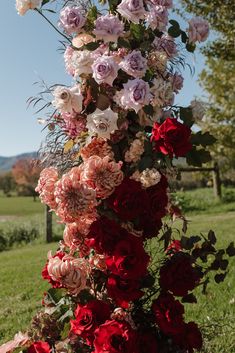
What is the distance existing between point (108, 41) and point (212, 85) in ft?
54.6

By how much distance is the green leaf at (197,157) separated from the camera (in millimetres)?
3000

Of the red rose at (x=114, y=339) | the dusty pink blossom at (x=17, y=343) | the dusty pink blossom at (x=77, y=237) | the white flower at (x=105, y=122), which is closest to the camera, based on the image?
the red rose at (x=114, y=339)

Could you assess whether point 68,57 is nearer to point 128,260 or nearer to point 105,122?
point 105,122

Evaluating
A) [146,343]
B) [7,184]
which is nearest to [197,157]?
[146,343]

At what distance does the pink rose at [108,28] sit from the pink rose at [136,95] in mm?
292

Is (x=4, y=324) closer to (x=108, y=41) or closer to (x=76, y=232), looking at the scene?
(x=76, y=232)

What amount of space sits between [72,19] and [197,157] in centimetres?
108

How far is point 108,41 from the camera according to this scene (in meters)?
2.88

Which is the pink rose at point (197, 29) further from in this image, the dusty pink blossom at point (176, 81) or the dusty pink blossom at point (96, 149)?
the dusty pink blossom at point (96, 149)

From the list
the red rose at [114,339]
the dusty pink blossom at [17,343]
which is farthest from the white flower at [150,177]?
the dusty pink blossom at [17,343]

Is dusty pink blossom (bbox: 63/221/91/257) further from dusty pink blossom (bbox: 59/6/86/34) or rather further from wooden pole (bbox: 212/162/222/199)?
wooden pole (bbox: 212/162/222/199)

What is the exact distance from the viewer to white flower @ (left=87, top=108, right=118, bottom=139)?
2.75 metres

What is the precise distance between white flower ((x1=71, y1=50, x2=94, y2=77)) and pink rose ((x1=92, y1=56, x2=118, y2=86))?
120 millimetres

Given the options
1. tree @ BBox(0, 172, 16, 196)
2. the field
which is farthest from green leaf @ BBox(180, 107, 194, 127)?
tree @ BBox(0, 172, 16, 196)
